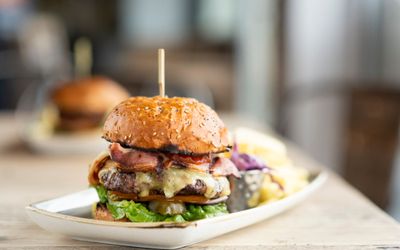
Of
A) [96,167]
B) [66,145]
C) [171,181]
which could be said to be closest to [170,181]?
[171,181]

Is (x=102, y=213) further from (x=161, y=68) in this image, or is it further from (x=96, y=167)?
(x=161, y=68)

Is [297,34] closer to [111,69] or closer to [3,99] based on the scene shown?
[3,99]

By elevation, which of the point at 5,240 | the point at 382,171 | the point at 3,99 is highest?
the point at 5,240

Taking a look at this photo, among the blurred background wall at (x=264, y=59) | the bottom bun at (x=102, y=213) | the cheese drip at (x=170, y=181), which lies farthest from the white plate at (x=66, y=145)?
the cheese drip at (x=170, y=181)

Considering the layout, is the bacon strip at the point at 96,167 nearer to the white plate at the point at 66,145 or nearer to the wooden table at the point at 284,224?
the wooden table at the point at 284,224

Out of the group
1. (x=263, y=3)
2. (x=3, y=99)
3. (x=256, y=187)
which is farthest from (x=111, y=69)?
(x=256, y=187)

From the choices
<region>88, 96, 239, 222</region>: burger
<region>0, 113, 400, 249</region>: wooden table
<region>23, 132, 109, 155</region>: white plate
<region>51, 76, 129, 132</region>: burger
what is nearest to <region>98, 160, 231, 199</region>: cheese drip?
<region>88, 96, 239, 222</region>: burger

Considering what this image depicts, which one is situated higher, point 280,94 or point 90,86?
point 90,86

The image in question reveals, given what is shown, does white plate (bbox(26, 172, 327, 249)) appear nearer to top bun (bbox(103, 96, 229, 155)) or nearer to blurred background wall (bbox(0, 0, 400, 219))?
top bun (bbox(103, 96, 229, 155))

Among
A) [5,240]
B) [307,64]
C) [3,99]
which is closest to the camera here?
[5,240]
